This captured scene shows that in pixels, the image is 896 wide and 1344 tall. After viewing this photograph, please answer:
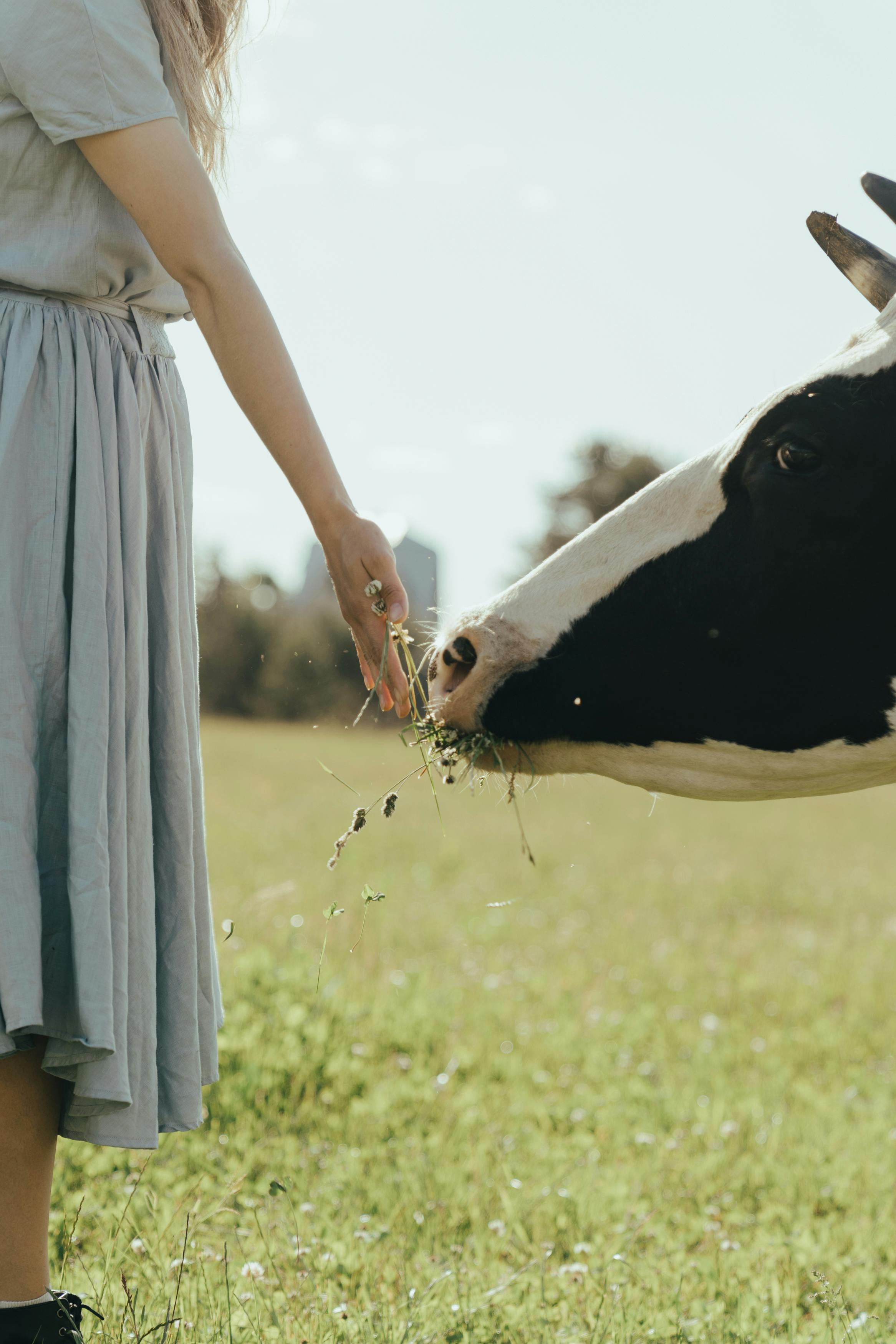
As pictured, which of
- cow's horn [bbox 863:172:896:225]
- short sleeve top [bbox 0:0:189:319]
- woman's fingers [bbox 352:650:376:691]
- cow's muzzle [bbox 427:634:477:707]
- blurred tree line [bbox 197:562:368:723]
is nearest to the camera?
short sleeve top [bbox 0:0:189:319]

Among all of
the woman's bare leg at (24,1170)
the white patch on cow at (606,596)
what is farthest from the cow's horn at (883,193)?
the woman's bare leg at (24,1170)

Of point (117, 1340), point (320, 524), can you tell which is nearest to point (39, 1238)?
point (117, 1340)

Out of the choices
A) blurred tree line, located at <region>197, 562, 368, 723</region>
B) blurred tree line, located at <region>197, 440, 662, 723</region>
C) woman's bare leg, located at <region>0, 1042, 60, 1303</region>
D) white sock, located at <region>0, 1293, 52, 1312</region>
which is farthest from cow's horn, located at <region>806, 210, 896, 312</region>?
blurred tree line, located at <region>197, 562, 368, 723</region>

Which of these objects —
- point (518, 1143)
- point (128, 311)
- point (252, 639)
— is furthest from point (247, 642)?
point (128, 311)

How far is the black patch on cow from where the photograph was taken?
2.06 m

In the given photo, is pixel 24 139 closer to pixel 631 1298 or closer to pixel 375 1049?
pixel 631 1298

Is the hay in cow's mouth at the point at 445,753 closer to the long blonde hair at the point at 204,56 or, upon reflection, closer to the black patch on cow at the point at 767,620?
the black patch on cow at the point at 767,620

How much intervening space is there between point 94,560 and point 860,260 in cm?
172

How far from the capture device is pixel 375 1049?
420 cm

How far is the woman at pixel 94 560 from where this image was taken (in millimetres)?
1673

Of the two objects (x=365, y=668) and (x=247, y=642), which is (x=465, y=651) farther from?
(x=247, y=642)

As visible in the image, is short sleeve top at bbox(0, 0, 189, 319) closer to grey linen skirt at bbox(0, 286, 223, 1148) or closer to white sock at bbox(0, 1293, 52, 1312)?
grey linen skirt at bbox(0, 286, 223, 1148)

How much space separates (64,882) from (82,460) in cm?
62

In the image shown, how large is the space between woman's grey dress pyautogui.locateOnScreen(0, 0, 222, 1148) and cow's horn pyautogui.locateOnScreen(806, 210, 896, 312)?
4.50ft
